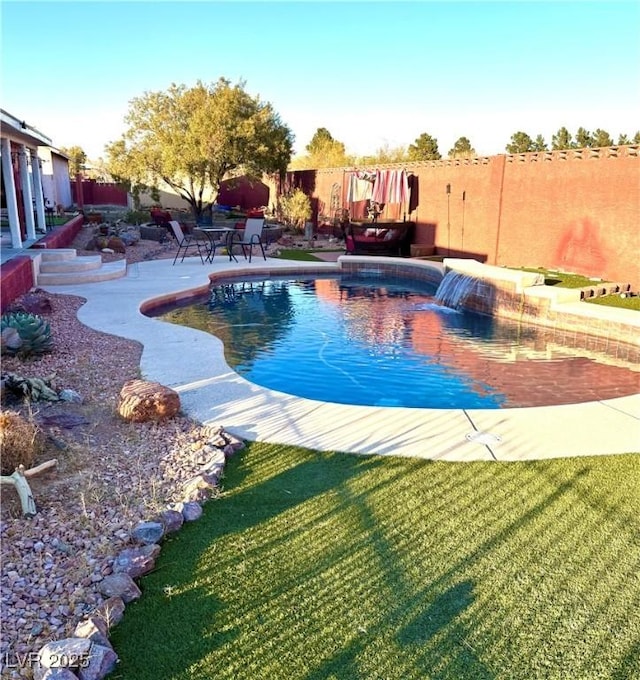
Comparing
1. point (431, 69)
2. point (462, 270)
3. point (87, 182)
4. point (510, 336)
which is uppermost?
point (431, 69)

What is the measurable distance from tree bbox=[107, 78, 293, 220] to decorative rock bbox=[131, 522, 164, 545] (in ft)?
57.5

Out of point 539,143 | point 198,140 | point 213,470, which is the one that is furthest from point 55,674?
point 539,143

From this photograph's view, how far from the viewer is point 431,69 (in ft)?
46.0

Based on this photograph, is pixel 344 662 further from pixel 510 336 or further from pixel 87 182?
pixel 87 182

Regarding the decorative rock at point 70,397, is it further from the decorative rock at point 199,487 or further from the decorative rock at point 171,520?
the decorative rock at point 171,520

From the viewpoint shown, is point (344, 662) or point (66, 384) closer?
point (344, 662)

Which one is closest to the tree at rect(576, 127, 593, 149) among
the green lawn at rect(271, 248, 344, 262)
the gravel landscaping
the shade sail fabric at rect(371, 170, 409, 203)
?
the shade sail fabric at rect(371, 170, 409, 203)

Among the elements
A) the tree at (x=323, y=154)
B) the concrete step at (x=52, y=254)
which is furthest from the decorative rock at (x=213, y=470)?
the tree at (x=323, y=154)

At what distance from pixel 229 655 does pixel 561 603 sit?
129cm

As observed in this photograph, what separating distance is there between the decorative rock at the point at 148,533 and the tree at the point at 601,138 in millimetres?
35982

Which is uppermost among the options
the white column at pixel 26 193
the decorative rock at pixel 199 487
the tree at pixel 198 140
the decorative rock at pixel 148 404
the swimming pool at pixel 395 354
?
the tree at pixel 198 140

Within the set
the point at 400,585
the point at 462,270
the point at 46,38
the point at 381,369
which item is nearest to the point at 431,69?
the point at 462,270

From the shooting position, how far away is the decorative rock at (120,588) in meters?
2.30

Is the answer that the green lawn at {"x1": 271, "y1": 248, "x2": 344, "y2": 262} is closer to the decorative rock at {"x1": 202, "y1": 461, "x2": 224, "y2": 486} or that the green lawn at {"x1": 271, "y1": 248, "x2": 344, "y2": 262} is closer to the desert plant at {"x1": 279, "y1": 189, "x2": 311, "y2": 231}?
the desert plant at {"x1": 279, "y1": 189, "x2": 311, "y2": 231}
